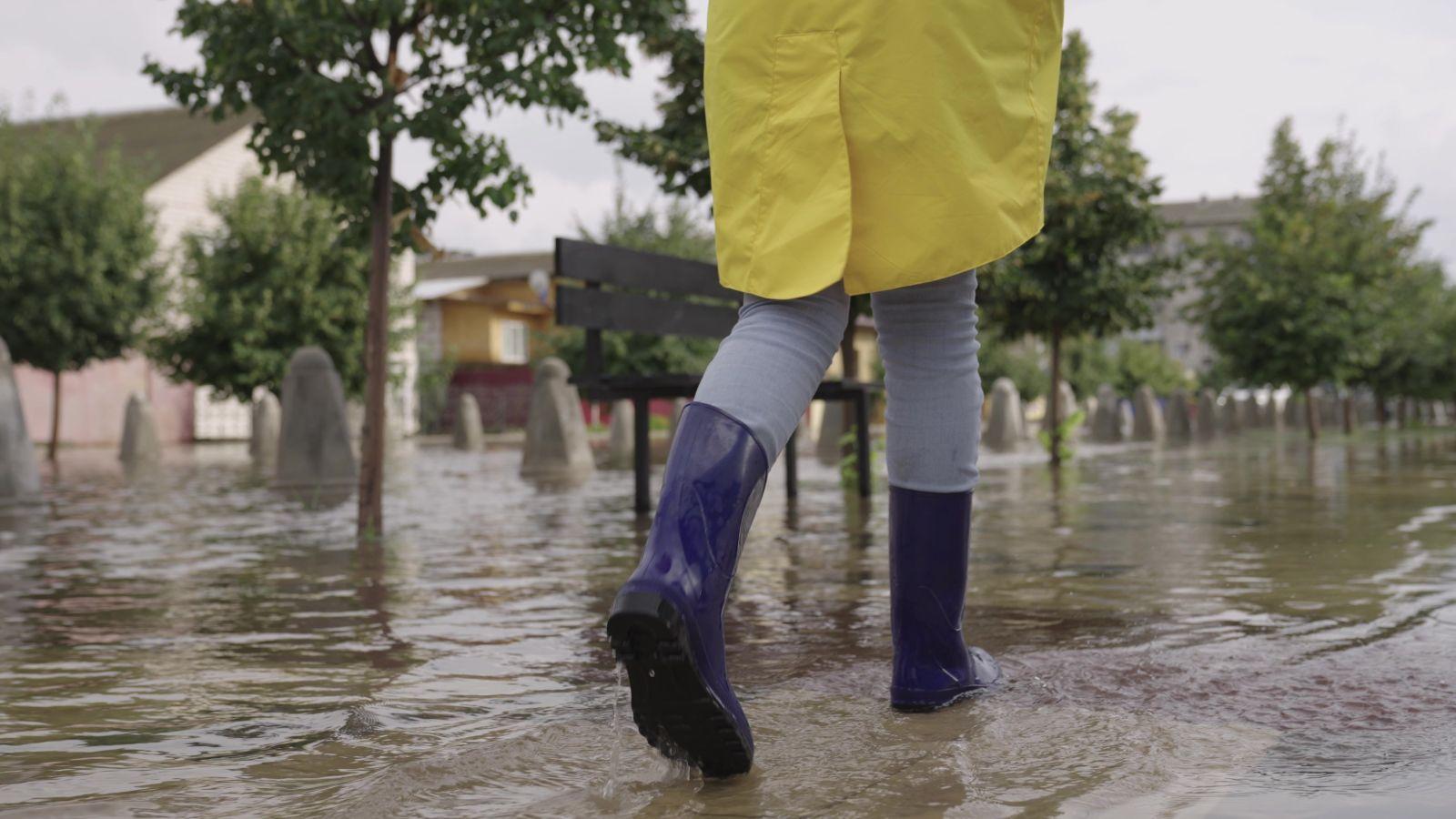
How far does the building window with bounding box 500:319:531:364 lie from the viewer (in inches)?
1885

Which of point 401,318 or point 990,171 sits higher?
point 401,318

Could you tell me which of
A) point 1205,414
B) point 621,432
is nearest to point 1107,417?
point 1205,414

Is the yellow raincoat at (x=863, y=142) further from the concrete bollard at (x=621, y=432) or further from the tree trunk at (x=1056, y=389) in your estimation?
the concrete bollard at (x=621, y=432)

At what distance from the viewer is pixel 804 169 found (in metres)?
2.23

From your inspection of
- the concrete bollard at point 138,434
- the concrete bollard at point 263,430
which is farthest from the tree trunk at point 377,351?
the concrete bollard at point 263,430

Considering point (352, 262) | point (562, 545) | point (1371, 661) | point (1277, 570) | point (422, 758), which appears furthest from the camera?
point (352, 262)

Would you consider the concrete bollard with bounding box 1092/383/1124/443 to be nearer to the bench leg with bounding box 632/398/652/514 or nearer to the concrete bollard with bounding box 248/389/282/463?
the concrete bollard with bounding box 248/389/282/463

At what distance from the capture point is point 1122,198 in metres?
12.6

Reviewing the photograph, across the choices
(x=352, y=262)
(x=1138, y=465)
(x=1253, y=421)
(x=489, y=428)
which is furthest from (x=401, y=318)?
(x=1253, y=421)

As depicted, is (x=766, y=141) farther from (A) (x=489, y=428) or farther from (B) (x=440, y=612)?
(A) (x=489, y=428)

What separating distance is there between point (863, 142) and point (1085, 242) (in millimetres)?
11324

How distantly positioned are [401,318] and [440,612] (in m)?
29.3

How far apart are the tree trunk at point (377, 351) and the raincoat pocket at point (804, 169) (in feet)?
14.5

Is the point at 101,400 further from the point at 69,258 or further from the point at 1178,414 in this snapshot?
the point at 1178,414
